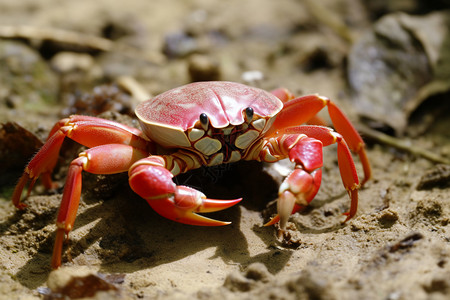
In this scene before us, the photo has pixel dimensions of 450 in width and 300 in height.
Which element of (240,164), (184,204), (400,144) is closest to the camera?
(184,204)

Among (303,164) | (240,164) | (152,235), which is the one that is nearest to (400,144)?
(240,164)

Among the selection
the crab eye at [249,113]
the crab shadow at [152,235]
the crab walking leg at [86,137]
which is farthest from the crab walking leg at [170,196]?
the crab eye at [249,113]

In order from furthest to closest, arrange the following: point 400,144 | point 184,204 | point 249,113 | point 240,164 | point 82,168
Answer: point 400,144 < point 240,164 < point 249,113 < point 82,168 < point 184,204

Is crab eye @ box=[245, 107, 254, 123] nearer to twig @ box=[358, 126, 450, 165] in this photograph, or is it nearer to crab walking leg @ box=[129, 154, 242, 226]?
crab walking leg @ box=[129, 154, 242, 226]

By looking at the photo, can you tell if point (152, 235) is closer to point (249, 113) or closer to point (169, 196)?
point (169, 196)

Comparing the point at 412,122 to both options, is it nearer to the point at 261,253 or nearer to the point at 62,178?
the point at 261,253

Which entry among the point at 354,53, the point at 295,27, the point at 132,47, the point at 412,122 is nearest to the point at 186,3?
the point at 132,47
